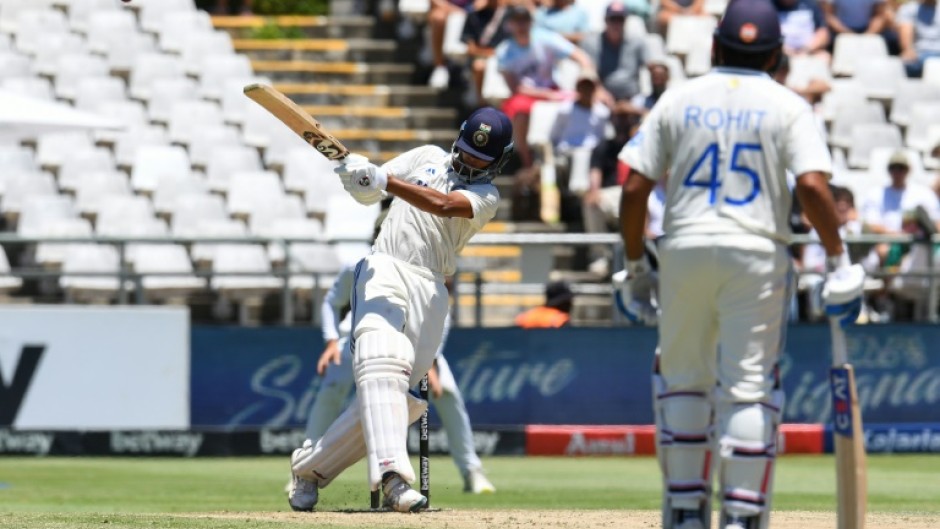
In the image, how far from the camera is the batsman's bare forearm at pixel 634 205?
21.8 ft

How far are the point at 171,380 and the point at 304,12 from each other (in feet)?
33.2

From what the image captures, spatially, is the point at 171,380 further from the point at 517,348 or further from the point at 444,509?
the point at 444,509

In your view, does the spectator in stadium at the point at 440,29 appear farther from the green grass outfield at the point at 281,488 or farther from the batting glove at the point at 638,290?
the batting glove at the point at 638,290

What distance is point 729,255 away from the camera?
6543 mm

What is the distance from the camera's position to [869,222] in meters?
16.4

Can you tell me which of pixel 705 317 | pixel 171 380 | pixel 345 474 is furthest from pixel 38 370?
pixel 705 317

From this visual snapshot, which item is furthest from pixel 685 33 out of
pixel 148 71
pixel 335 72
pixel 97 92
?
pixel 97 92

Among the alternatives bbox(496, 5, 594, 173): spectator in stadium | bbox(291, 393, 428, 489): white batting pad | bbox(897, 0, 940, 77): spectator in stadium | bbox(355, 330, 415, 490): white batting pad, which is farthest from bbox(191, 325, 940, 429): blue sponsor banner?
bbox(355, 330, 415, 490): white batting pad

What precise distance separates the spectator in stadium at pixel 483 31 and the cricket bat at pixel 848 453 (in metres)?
12.8

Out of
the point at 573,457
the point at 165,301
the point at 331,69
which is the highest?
the point at 331,69

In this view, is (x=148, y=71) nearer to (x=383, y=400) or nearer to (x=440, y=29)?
(x=440, y=29)

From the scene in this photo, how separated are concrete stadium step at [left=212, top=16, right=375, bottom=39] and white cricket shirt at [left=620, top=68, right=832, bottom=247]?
15654 mm

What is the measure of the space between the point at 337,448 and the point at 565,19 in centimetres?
1114

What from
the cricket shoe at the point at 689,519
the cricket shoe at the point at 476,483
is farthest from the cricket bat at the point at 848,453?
the cricket shoe at the point at 476,483
